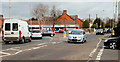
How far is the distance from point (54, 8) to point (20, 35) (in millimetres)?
56011

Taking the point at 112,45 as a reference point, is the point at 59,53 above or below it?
below

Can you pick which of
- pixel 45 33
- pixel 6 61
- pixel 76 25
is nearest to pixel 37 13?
pixel 76 25

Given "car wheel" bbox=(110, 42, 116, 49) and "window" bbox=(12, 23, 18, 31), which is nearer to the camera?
"car wheel" bbox=(110, 42, 116, 49)

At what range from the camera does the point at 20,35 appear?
749 inches

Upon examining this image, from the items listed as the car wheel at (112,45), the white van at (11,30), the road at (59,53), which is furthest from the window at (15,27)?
the car wheel at (112,45)

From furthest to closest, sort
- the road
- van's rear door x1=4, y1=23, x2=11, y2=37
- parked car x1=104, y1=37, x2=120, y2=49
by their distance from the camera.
→ van's rear door x1=4, y1=23, x2=11, y2=37, parked car x1=104, y1=37, x2=120, y2=49, the road

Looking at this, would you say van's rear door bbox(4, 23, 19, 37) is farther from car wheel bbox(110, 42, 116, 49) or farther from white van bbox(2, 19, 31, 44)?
car wheel bbox(110, 42, 116, 49)

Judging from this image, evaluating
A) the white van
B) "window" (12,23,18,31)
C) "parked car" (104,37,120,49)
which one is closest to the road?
"parked car" (104,37,120,49)

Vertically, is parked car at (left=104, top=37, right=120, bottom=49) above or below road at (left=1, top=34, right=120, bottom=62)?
above

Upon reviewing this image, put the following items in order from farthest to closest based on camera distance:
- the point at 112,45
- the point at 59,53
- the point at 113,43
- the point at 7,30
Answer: the point at 7,30, the point at 112,45, the point at 113,43, the point at 59,53

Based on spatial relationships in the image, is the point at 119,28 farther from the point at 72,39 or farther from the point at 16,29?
the point at 16,29

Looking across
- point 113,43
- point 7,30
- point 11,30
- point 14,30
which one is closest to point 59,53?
point 113,43

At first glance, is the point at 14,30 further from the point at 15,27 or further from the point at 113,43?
the point at 113,43

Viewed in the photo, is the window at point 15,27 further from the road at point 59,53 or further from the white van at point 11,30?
the road at point 59,53
